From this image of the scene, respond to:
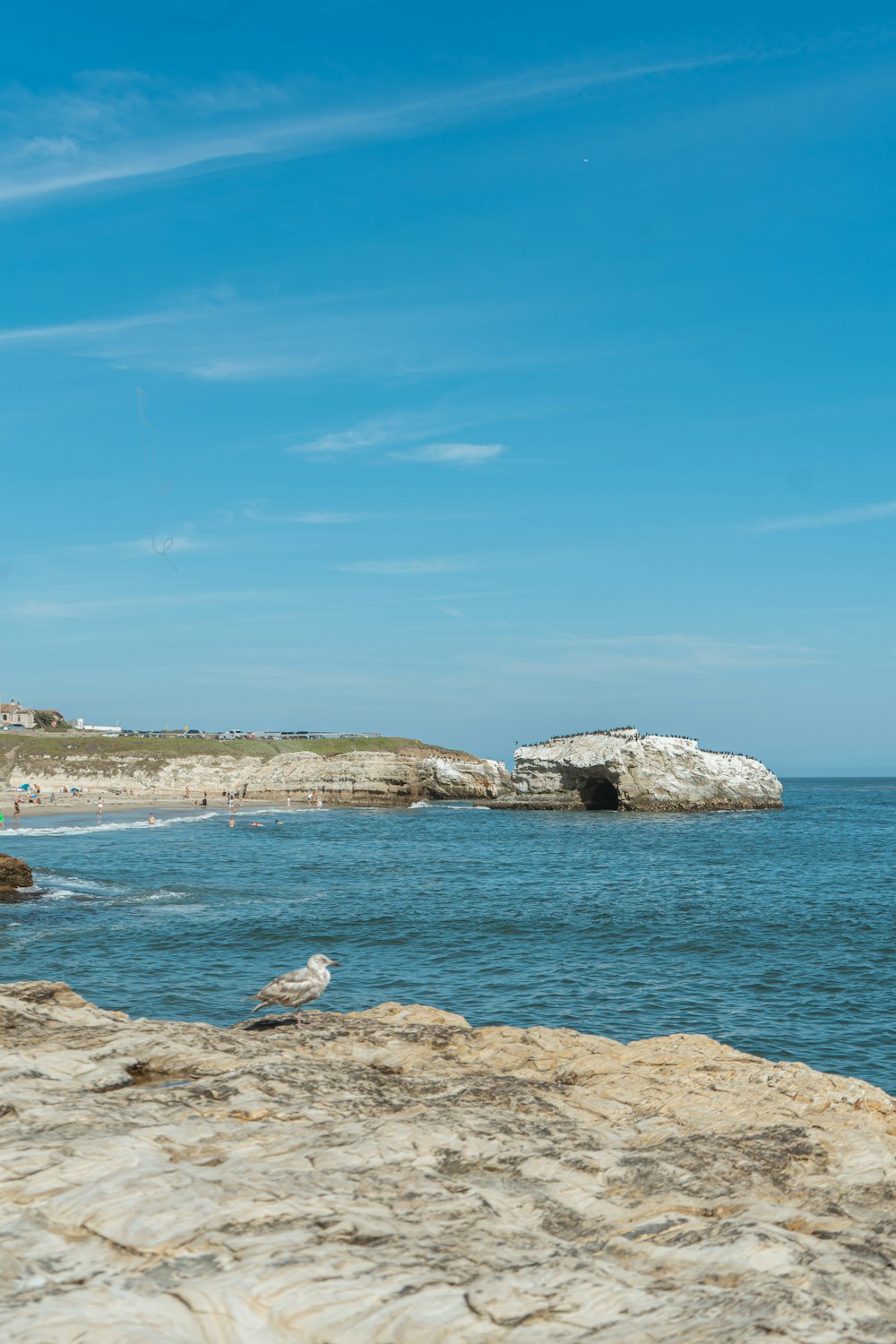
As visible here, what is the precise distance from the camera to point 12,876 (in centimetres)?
4450

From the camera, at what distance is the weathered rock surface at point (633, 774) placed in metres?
97.3

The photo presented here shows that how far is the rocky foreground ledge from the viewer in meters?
6.48

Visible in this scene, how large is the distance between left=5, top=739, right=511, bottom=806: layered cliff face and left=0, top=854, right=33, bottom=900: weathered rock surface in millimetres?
70524

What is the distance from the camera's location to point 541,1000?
26.2 m

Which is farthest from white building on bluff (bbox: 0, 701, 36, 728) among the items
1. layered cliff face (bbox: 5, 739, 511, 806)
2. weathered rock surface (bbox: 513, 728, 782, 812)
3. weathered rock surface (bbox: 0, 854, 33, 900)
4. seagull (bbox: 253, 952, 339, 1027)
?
seagull (bbox: 253, 952, 339, 1027)

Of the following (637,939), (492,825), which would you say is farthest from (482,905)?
(492,825)

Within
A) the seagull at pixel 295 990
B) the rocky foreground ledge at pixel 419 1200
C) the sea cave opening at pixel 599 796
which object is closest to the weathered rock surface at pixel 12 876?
the seagull at pixel 295 990

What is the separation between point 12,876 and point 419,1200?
40647 millimetres

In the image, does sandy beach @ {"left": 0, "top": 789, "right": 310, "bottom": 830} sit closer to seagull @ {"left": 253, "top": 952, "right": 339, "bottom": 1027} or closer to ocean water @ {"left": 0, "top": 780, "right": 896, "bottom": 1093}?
ocean water @ {"left": 0, "top": 780, "right": 896, "bottom": 1093}

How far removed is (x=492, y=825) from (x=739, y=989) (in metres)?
59.0

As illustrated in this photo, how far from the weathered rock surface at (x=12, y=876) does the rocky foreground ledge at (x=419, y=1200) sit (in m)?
32.0

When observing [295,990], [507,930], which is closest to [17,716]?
[507,930]

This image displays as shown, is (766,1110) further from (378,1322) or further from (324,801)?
(324,801)

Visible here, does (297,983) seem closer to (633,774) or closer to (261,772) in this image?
(633,774)
